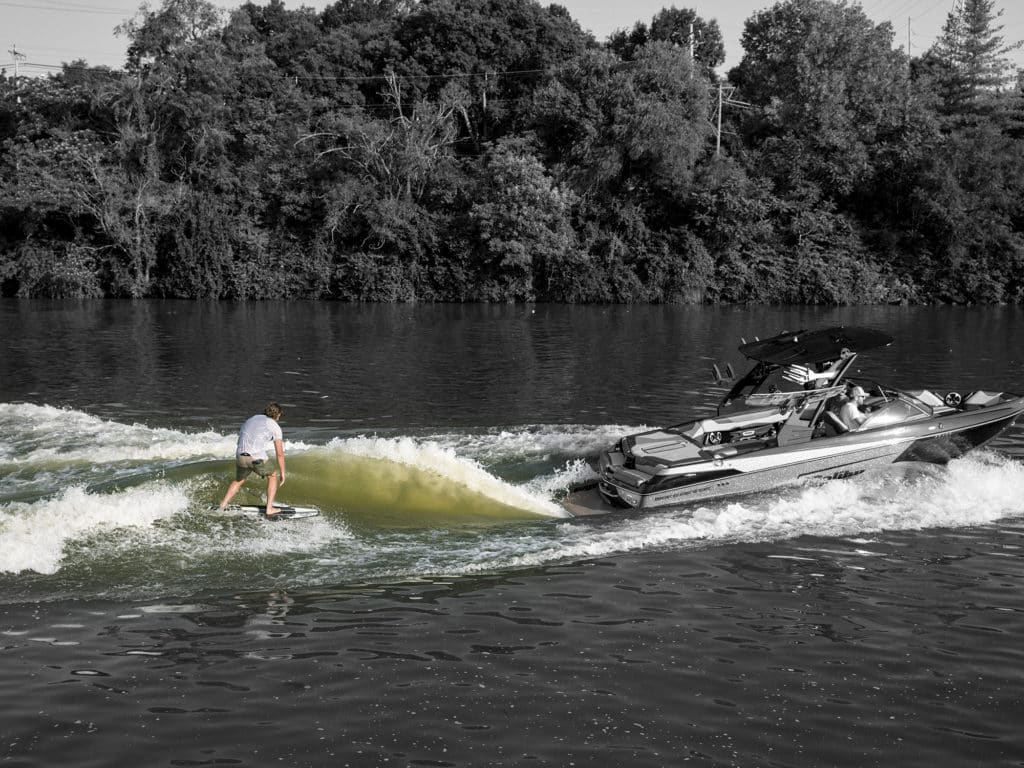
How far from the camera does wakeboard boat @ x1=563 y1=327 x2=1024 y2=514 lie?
47.1 feet

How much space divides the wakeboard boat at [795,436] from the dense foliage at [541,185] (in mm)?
40258

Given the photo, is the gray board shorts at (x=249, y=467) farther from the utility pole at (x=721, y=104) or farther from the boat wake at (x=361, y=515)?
the utility pole at (x=721, y=104)

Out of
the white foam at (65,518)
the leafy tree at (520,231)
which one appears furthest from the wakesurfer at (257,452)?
the leafy tree at (520,231)

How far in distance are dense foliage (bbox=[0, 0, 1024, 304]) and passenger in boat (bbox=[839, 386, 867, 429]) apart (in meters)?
40.5

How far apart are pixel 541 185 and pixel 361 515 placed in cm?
4477

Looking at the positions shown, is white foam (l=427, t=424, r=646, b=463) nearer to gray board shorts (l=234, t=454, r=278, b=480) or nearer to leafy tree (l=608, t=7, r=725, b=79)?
gray board shorts (l=234, t=454, r=278, b=480)

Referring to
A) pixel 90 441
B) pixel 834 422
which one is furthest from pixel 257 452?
pixel 834 422

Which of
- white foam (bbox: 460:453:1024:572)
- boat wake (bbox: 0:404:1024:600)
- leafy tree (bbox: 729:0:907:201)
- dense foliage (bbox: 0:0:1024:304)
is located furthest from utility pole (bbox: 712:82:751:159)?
boat wake (bbox: 0:404:1024:600)

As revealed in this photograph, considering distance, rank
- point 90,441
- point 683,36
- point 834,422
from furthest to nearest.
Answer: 1. point 683,36
2. point 90,441
3. point 834,422

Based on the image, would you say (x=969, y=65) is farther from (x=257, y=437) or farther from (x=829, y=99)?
(x=257, y=437)

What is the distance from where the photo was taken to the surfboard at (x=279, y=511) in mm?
13016

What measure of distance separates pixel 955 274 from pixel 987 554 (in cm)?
4896

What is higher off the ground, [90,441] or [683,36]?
[683,36]

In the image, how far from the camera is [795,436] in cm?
1514
